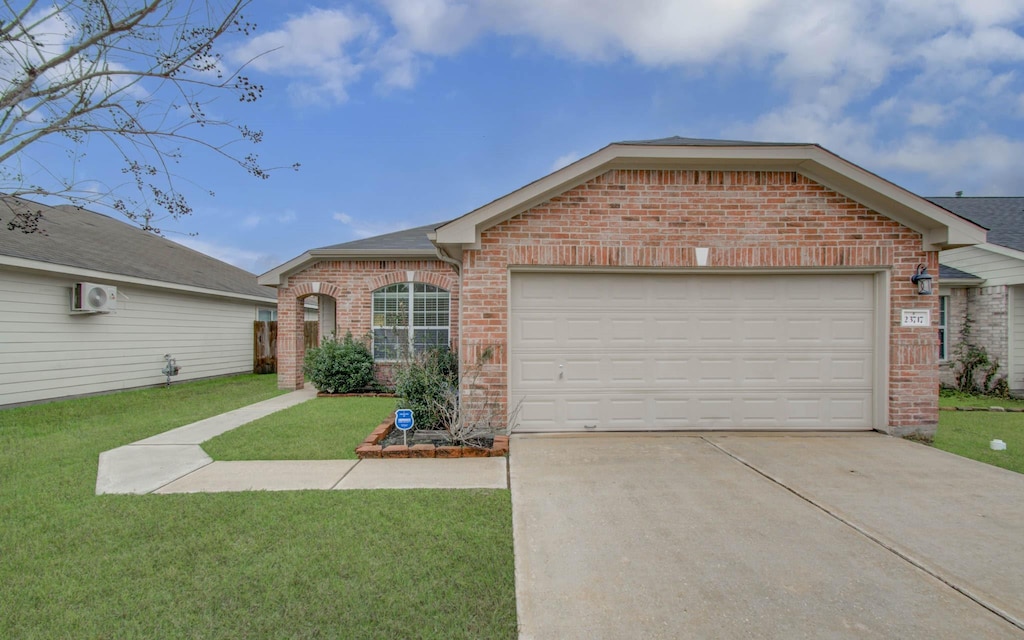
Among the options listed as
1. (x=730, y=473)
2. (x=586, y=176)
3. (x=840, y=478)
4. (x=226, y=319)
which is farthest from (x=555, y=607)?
(x=226, y=319)

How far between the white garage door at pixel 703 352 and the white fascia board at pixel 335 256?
5214mm

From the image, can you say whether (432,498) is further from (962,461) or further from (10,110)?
(962,461)

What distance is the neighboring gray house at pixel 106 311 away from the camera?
887 centimetres

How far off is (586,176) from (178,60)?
437 centimetres

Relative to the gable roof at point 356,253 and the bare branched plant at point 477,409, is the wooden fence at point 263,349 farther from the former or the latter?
the bare branched plant at point 477,409

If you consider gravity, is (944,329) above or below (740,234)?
below

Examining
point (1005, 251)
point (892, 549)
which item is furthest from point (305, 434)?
point (1005, 251)

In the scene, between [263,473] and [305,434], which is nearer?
[263,473]

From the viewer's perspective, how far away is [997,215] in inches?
502

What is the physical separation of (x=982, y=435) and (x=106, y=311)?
1593 centimetres

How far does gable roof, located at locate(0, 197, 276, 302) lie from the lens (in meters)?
9.05

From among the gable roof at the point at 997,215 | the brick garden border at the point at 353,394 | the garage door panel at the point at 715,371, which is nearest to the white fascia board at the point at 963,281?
the gable roof at the point at 997,215

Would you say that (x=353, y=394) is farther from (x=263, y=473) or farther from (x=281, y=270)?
(x=263, y=473)

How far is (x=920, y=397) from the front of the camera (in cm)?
642
